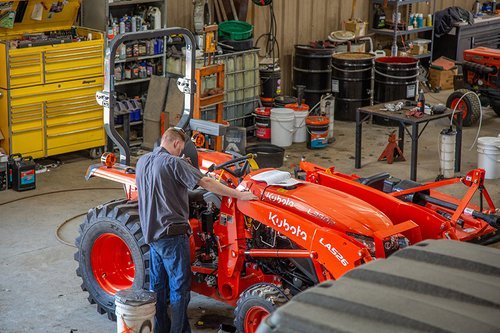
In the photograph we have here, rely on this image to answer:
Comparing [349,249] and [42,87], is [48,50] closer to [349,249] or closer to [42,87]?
[42,87]

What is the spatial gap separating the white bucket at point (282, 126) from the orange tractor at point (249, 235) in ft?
18.8

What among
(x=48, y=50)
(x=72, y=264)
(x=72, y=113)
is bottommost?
(x=72, y=264)

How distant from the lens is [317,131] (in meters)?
13.7

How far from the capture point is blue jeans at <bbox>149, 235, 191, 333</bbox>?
6848 millimetres

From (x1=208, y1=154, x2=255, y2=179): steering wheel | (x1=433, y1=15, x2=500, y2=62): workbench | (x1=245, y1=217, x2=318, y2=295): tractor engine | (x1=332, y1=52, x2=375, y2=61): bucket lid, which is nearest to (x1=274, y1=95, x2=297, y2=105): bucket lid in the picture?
(x1=332, y1=52, x2=375, y2=61): bucket lid

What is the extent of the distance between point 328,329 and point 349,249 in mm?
3894

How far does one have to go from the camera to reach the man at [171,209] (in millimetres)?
6730

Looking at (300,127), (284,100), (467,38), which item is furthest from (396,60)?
(467,38)

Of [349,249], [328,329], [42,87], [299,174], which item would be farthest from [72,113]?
[328,329]

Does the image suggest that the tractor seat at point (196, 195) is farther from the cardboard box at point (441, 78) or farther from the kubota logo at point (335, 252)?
the cardboard box at point (441, 78)

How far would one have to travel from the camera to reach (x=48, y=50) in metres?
11.9

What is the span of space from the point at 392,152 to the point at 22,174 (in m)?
5.07

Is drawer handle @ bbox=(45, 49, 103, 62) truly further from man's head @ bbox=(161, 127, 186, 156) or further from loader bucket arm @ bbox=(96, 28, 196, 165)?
man's head @ bbox=(161, 127, 186, 156)

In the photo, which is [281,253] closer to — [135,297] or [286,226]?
[286,226]
